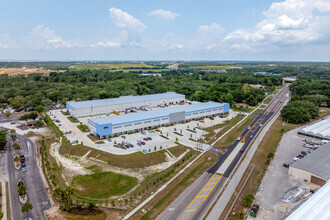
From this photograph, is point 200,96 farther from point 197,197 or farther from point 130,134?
point 197,197

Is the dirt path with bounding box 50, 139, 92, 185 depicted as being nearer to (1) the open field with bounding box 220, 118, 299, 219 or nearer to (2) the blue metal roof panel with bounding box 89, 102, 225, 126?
(2) the blue metal roof panel with bounding box 89, 102, 225, 126

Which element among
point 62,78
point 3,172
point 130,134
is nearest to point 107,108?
point 130,134

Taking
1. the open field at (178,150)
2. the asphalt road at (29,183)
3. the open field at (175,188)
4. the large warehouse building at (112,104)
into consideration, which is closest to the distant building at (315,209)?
the open field at (175,188)

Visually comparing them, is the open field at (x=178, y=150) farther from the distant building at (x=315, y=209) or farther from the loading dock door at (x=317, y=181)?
the distant building at (x=315, y=209)

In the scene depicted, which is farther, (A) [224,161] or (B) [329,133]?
(B) [329,133]

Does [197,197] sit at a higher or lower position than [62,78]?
lower

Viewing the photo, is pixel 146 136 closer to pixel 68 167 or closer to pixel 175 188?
pixel 68 167
